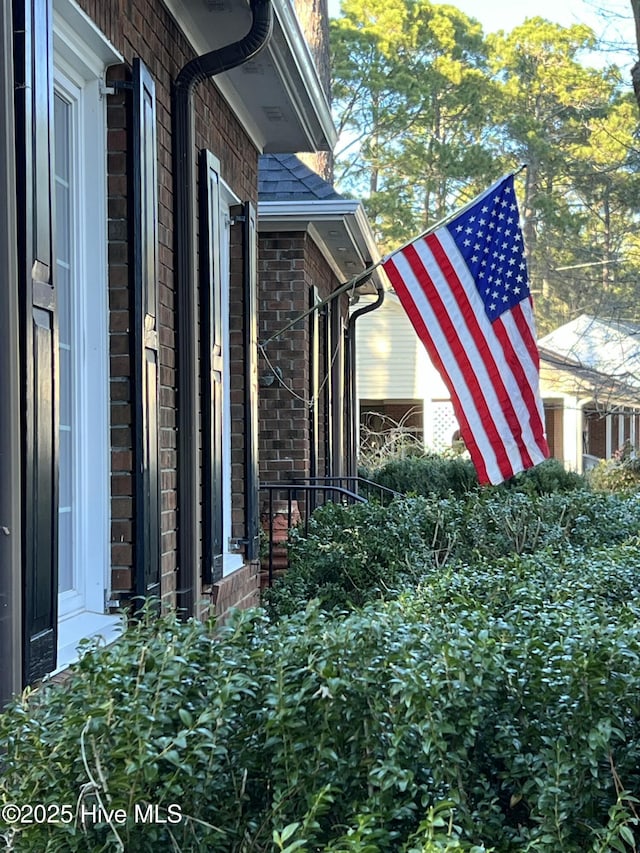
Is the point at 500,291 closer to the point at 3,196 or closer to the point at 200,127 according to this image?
the point at 200,127

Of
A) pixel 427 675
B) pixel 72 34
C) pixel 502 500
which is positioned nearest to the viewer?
pixel 427 675

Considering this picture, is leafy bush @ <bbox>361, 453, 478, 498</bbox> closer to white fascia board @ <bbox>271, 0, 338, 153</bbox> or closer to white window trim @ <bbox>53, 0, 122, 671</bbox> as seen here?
white fascia board @ <bbox>271, 0, 338, 153</bbox>

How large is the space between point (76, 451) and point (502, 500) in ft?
13.4

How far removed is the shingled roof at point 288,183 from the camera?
9.09m

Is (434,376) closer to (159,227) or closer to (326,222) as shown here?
(326,222)

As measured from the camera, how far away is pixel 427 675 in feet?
7.59

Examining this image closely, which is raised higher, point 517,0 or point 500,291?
point 517,0

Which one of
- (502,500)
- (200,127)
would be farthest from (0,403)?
(502,500)

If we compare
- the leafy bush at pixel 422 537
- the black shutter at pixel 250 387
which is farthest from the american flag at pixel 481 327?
the black shutter at pixel 250 387

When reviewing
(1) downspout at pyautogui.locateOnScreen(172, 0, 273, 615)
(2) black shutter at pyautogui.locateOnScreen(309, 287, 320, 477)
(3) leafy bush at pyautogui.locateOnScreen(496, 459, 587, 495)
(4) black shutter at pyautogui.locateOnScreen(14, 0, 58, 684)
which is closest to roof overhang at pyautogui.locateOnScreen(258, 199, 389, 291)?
(2) black shutter at pyautogui.locateOnScreen(309, 287, 320, 477)

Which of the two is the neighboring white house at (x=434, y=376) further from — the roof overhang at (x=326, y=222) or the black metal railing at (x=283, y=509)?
the black metal railing at (x=283, y=509)

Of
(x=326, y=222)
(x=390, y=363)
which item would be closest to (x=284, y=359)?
(x=326, y=222)

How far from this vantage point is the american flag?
625cm

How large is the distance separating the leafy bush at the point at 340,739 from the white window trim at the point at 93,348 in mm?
1279
